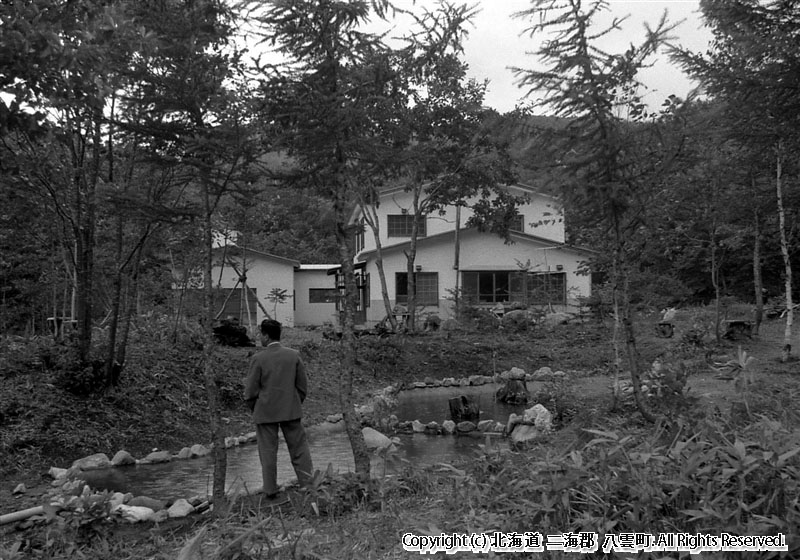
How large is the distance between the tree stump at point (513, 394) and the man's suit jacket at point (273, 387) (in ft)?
27.3

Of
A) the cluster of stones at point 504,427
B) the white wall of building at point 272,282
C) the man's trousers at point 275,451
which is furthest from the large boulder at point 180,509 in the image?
the white wall of building at point 272,282

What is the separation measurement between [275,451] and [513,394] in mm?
8551

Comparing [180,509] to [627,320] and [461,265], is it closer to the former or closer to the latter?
[627,320]

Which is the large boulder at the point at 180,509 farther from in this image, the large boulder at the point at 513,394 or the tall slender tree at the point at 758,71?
the large boulder at the point at 513,394

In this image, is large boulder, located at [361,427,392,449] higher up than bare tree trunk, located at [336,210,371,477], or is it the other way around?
bare tree trunk, located at [336,210,371,477]

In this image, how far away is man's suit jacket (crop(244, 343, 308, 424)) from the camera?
264 inches

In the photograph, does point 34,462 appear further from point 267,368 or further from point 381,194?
point 381,194

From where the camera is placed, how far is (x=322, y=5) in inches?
231

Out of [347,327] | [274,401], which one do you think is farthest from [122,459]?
[347,327]

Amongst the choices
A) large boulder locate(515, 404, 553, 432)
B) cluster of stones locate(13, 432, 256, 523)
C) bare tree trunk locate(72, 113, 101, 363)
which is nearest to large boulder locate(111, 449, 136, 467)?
cluster of stones locate(13, 432, 256, 523)

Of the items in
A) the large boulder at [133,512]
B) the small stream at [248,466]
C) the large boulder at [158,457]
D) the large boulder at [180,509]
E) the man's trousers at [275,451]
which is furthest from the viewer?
the large boulder at [158,457]

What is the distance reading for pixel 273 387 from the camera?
22.1ft

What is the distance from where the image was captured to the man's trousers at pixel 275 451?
658 cm

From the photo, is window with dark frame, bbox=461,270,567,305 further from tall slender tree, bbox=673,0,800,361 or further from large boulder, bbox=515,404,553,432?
tall slender tree, bbox=673,0,800,361
